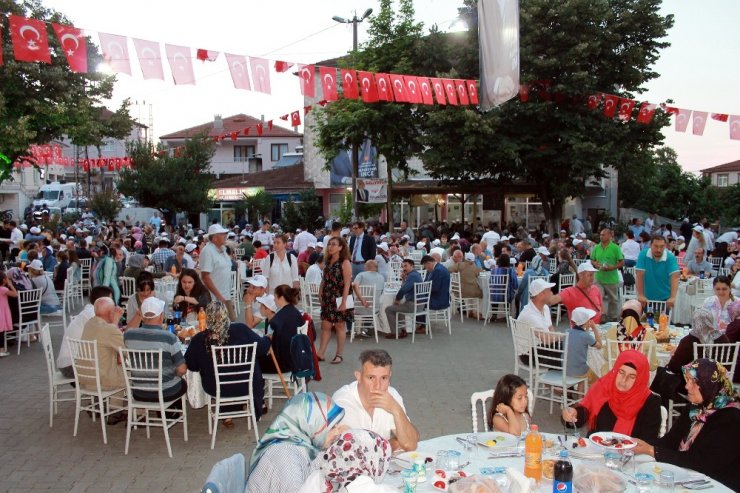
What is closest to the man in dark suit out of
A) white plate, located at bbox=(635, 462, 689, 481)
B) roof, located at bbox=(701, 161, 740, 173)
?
white plate, located at bbox=(635, 462, 689, 481)

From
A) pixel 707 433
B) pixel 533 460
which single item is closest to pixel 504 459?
pixel 533 460

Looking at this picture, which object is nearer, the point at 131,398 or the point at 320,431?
the point at 320,431

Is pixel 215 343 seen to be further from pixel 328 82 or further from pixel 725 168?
pixel 725 168

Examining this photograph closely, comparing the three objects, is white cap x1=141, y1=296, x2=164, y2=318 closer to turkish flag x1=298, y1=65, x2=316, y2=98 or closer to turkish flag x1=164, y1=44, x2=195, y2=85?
turkish flag x1=164, y1=44, x2=195, y2=85

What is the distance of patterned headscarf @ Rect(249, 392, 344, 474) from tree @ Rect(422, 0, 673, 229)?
17726 mm

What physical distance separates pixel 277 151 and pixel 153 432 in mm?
46151

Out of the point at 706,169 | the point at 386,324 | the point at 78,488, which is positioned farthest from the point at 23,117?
the point at 706,169

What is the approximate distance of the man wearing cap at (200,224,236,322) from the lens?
8.33 m

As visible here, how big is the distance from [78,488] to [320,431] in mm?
2938

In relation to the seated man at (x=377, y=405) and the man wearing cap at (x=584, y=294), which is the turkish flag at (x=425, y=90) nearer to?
the man wearing cap at (x=584, y=294)

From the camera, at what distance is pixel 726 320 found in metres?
7.21

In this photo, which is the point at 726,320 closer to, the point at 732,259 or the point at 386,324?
the point at 386,324

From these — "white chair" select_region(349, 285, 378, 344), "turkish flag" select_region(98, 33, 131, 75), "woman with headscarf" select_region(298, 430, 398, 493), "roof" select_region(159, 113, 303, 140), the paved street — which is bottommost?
the paved street

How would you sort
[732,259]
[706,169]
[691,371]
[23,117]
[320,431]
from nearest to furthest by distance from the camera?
[320,431] < [691,371] < [732,259] < [23,117] < [706,169]
